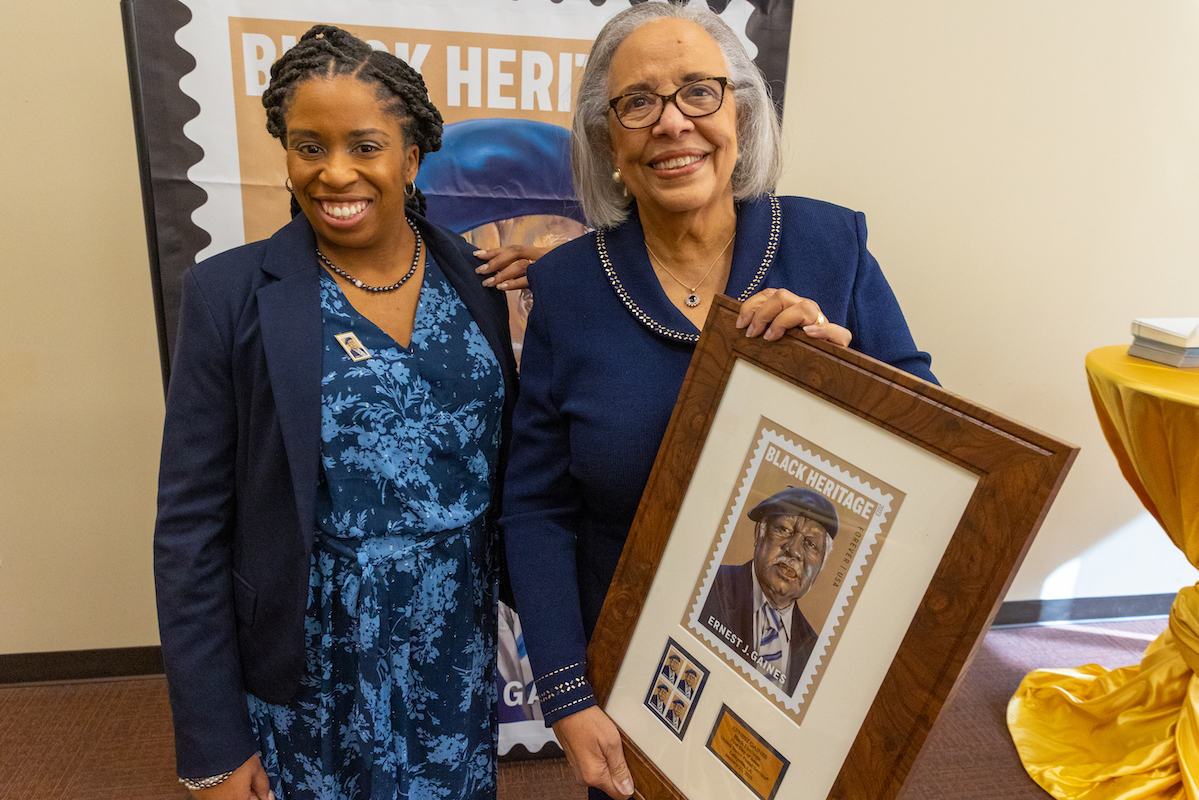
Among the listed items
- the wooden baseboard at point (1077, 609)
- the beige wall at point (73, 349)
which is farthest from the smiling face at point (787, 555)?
the wooden baseboard at point (1077, 609)

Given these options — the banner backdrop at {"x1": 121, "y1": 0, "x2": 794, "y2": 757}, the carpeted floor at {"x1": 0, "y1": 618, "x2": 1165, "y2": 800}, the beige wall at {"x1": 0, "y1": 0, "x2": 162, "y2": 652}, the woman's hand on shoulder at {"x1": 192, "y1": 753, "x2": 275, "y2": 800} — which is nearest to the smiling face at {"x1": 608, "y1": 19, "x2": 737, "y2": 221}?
the banner backdrop at {"x1": 121, "y1": 0, "x2": 794, "y2": 757}

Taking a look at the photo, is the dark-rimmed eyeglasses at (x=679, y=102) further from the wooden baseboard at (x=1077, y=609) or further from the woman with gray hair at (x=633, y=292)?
the wooden baseboard at (x=1077, y=609)

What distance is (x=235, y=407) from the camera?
1.07 m

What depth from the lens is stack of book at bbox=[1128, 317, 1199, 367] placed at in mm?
1864

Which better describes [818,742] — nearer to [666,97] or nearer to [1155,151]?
[666,97]

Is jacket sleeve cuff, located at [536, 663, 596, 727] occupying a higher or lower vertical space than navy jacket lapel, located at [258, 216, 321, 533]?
lower

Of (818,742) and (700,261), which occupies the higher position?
(700,261)

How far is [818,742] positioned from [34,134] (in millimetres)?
2265

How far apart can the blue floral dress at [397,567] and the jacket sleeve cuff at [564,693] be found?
0.82 ft

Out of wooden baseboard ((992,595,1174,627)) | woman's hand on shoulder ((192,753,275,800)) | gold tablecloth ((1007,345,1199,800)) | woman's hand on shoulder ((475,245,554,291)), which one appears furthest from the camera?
wooden baseboard ((992,595,1174,627))

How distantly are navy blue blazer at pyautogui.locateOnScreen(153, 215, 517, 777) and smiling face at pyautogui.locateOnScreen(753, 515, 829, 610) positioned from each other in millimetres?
590

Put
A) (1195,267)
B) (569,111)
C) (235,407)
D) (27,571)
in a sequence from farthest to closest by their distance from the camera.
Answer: (1195,267), (27,571), (569,111), (235,407)

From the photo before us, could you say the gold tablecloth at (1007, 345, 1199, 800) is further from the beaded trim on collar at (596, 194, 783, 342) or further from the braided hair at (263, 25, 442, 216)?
the braided hair at (263, 25, 442, 216)

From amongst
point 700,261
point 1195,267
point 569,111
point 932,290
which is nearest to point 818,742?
point 700,261
